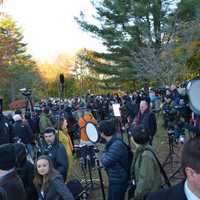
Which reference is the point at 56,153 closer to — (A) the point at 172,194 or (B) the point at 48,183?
(B) the point at 48,183

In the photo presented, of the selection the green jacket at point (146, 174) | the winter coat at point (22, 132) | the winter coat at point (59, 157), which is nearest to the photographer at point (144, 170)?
the green jacket at point (146, 174)

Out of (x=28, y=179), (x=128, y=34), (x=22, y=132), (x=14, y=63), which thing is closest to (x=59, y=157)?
(x=28, y=179)

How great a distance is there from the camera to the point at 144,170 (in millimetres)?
4477

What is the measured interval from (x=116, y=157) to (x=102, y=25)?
25926 millimetres

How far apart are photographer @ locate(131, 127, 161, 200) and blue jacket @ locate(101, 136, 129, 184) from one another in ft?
1.47

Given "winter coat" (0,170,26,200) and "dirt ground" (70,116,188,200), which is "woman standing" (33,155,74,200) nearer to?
"winter coat" (0,170,26,200)

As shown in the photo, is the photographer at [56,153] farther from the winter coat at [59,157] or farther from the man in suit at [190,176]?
the man in suit at [190,176]

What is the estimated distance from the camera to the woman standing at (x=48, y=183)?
4.09 m

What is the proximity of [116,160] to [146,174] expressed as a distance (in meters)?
0.69

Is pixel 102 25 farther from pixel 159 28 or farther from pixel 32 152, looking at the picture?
pixel 32 152

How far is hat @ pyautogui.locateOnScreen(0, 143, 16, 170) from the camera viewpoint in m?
3.73

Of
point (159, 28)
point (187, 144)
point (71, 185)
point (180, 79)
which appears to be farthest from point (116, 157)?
point (159, 28)

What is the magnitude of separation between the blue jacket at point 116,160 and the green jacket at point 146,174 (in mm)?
529

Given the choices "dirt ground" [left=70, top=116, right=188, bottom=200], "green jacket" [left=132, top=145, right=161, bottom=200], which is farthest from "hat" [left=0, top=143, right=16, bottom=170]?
"dirt ground" [left=70, top=116, right=188, bottom=200]
